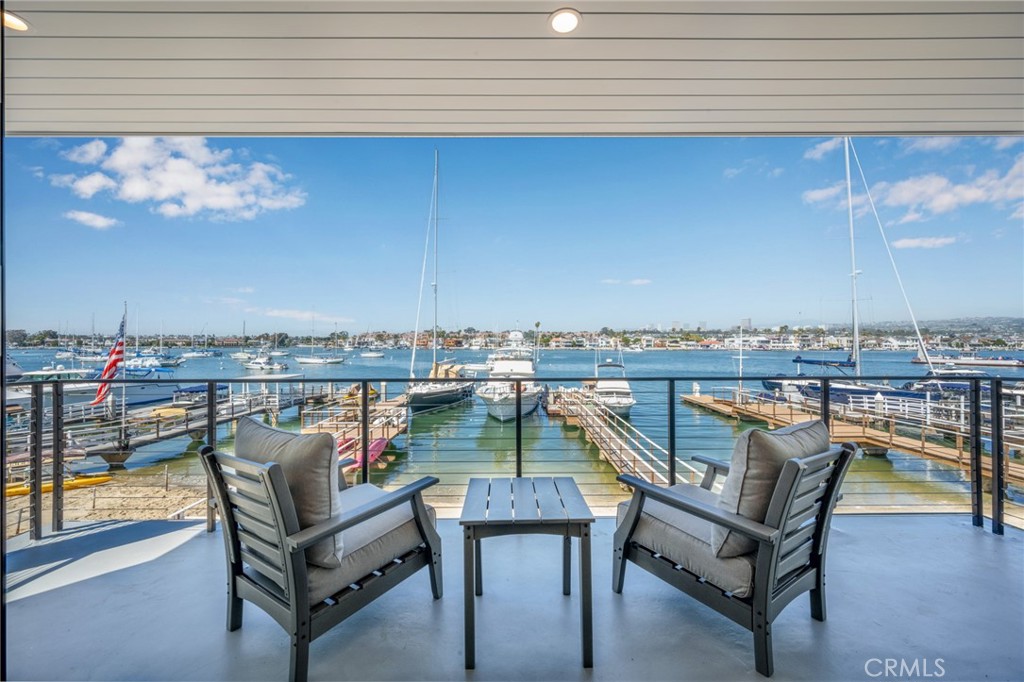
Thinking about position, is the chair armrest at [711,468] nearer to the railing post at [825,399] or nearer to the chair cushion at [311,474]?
the railing post at [825,399]

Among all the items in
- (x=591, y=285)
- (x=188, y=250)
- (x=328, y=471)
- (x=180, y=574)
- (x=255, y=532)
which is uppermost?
(x=188, y=250)

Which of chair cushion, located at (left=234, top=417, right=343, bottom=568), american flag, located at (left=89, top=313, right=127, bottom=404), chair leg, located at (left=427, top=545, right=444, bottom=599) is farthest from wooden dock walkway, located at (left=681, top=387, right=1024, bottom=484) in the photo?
american flag, located at (left=89, top=313, right=127, bottom=404)

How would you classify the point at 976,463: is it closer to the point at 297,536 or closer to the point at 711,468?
the point at 711,468

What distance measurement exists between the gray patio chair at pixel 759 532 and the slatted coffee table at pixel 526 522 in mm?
359

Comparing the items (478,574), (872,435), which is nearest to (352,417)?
(478,574)

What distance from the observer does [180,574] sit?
82.3 inches

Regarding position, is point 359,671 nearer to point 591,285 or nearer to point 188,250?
point 591,285

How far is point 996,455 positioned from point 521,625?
10.5 ft

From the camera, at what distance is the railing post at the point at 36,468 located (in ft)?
7.91

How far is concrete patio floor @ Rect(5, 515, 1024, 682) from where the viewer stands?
4.86ft

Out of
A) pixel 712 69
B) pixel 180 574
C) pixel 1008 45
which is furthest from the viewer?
pixel 180 574

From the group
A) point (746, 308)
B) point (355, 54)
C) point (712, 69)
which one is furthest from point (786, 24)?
point (746, 308)

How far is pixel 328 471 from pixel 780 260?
49.1 ft

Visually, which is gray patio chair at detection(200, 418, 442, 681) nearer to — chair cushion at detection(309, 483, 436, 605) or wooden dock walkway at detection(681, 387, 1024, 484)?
chair cushion at detection(309, 483, 436, 605)
